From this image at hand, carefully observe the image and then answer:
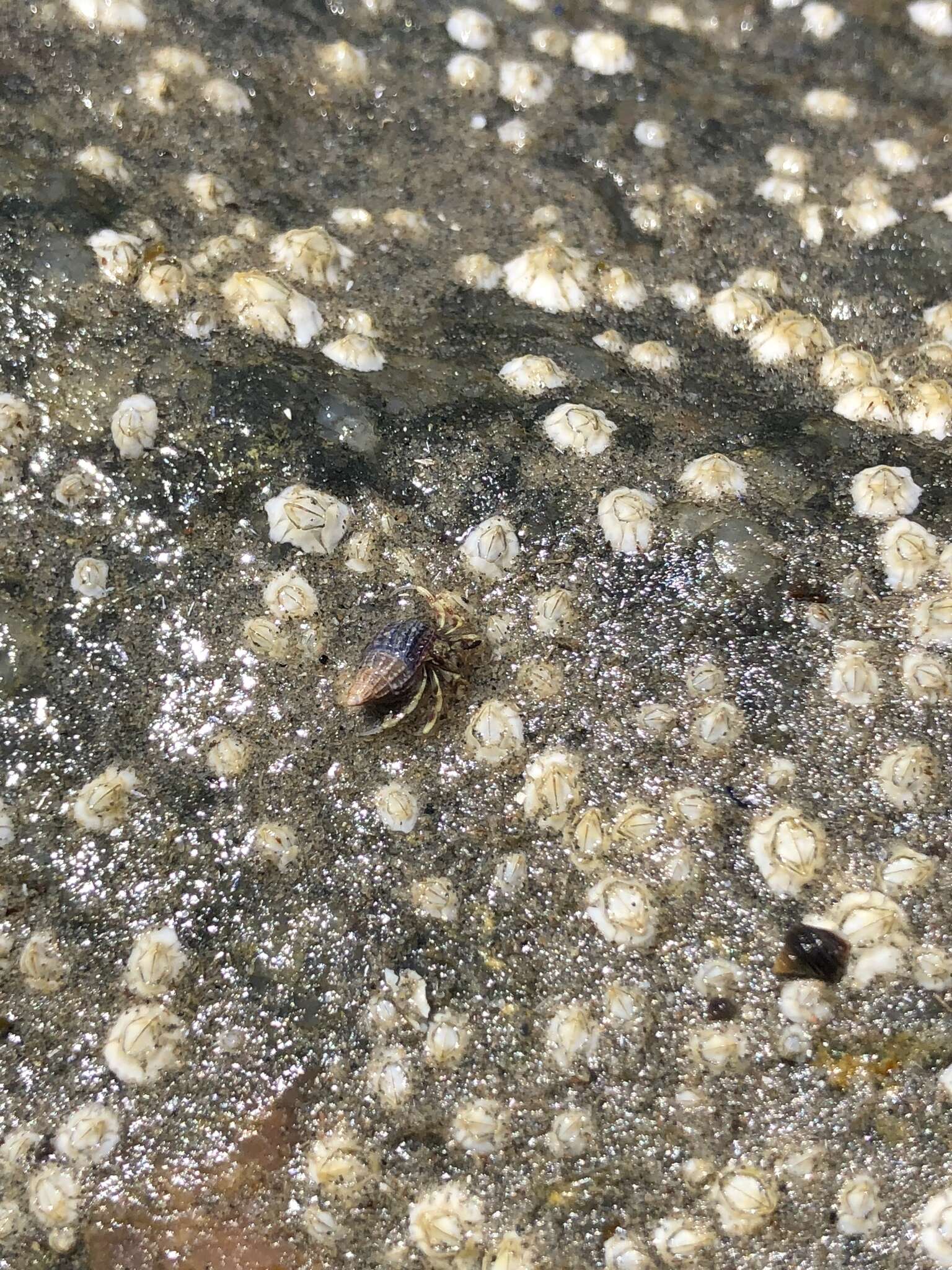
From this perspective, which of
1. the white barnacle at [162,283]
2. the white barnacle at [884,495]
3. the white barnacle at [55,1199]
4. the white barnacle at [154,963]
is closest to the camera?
the white barnacle at [55,1199]

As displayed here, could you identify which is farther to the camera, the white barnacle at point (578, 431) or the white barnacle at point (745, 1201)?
the white barnacle at point (578, 431)

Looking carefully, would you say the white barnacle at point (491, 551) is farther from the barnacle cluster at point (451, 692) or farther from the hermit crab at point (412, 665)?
the hermit crab at point (412, 665)

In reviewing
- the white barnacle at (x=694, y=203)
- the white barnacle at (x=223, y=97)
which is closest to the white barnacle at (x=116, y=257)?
the white barnacle at (x=223, y=97)

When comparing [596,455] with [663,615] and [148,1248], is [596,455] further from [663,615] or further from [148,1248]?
[148,1248]

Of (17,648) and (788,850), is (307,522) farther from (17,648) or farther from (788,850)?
(788,850)

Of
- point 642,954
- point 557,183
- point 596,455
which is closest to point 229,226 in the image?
point 557,183

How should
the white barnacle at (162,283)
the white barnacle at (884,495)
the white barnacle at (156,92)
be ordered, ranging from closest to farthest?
the white barnacle at (884,495) < the white barnacle at (162,283) < the white barnacle at (156,92)

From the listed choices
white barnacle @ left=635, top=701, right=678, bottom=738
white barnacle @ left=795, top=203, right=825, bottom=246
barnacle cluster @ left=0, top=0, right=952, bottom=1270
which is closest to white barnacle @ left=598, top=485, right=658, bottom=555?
barnacle cluster @ left=0, top=0, right=952, bottom=1270
